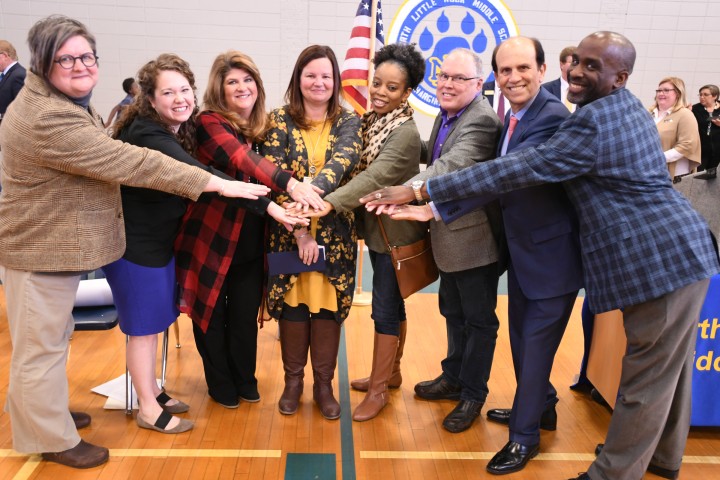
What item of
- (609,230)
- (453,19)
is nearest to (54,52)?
(609,230)

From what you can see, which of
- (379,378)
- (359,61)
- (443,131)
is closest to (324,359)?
(379,378)

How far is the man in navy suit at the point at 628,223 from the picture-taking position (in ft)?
7.11

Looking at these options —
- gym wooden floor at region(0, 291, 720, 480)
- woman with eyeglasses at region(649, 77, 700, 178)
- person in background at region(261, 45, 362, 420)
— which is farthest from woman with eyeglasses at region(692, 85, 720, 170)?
→ person in background at region(261, 45, 362, 420)

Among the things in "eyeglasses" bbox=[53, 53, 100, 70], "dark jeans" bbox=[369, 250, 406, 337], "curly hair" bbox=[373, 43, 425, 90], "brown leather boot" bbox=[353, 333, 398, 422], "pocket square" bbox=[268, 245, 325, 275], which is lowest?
"brown leather boot" bbox=[353, 333, 398, 422]

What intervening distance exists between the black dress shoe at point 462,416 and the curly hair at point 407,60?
1.53 m

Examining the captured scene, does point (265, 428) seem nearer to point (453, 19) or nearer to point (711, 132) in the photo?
point (453, 19)

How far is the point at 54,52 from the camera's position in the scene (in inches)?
85.0

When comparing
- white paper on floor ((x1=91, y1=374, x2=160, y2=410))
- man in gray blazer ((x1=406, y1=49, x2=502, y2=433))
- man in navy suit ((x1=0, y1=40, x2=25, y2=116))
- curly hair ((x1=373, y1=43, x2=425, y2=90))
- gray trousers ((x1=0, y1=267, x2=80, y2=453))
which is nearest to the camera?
gray trousers ((x1=0, y1=267, x2=80, y2=453))

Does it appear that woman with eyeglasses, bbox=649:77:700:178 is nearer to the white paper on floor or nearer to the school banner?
the school banner

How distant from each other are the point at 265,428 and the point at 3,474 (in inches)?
41.7

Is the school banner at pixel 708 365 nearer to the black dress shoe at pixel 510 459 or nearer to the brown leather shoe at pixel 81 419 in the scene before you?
the black dress shoe at pixel 510 459

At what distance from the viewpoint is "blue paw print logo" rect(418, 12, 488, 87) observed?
24.6ft

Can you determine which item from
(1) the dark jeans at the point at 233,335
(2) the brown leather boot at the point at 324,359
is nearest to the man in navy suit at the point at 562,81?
(2) the brown leather boot at the point at 324,359

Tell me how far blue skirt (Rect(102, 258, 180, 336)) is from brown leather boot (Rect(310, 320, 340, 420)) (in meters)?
0.69
